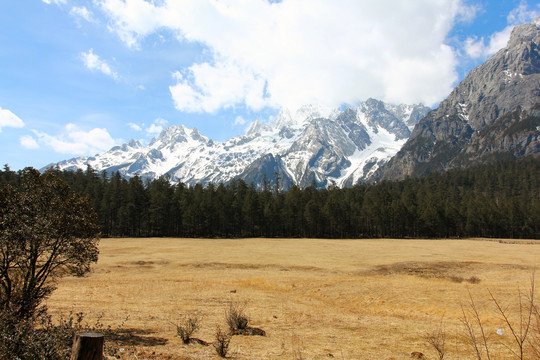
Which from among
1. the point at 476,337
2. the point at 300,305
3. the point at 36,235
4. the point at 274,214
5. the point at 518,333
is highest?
the point at 274,214

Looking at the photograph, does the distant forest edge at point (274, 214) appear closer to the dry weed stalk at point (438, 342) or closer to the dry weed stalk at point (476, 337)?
the dry weed stalk at point (476, 337)

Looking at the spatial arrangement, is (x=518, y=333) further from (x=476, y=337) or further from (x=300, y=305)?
(x=300, y=305)

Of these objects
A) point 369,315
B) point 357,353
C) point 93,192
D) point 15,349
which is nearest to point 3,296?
point 15,349

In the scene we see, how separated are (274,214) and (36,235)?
10245 cm

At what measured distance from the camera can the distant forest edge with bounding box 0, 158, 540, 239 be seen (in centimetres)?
10525

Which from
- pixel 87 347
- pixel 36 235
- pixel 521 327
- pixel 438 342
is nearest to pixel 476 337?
pixel 438 342

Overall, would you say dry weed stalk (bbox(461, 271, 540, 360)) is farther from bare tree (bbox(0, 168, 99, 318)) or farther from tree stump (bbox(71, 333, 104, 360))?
bare tree (bbox(0, 168, 99, 318))

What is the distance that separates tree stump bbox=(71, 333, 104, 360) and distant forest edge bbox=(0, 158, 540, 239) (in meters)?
100.0

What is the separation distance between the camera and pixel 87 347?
5.69m

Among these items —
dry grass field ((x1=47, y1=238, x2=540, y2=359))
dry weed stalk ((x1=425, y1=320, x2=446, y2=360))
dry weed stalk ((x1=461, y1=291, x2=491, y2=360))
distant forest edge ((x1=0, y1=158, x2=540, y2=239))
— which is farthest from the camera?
distant forest edge ((x1=0, y1=158, x2=540, y2=239))

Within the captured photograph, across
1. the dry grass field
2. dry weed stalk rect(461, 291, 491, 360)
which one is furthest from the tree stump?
dry weed stalk rect(461, 291, 491, 360)

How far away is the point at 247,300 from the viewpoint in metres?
22.0

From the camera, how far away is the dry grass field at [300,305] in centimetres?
1234

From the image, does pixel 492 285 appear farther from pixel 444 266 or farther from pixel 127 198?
pixel 127 198
